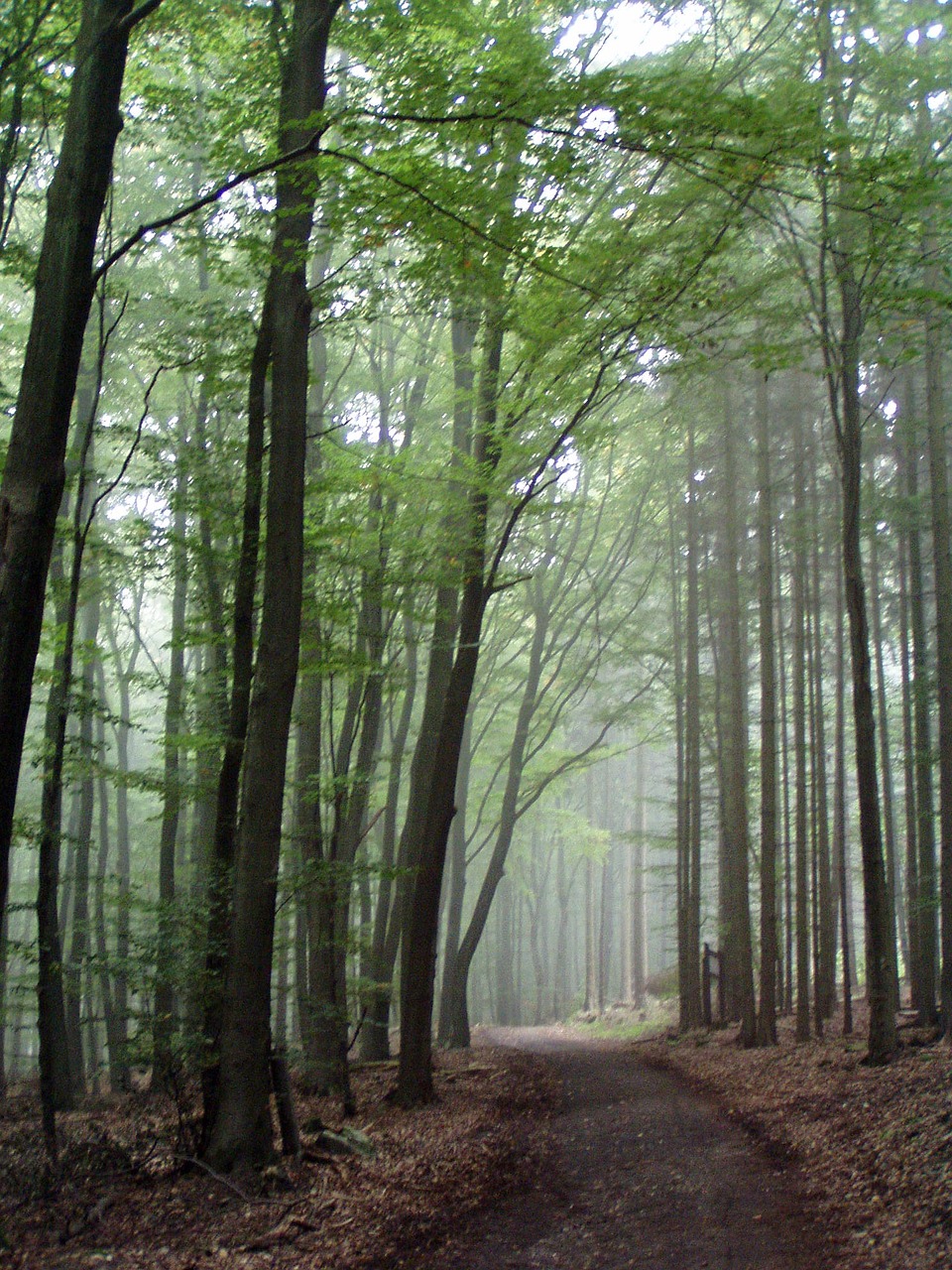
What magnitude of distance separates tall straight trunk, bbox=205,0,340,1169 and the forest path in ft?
5.77

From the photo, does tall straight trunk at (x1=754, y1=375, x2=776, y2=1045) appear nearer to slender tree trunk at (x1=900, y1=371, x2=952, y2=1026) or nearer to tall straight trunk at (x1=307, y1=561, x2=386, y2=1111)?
slender tree trunk at (x1=900, y1=371, x2=952, y2=1026)

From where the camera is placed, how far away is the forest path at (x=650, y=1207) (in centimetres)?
516

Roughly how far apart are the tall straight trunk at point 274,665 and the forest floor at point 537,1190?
49 centimetres

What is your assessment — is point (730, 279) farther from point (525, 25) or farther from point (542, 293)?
point (525, 25)

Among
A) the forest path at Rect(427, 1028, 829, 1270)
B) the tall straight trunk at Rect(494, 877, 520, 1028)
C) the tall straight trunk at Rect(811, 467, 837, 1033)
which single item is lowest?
the tall straight trunk at Rect(494, 877, 520, 1028)

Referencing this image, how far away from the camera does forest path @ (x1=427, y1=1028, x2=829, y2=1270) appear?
5.16 meters

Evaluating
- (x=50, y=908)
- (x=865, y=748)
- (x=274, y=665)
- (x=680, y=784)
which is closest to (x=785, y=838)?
(x=680, y=784)

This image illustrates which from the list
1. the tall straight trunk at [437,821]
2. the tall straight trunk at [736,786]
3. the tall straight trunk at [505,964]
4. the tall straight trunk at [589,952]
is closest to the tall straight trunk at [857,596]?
the tall straight trunk at [437,821]

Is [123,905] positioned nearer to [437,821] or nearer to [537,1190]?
[437,821]

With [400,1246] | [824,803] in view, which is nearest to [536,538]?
[824,803]

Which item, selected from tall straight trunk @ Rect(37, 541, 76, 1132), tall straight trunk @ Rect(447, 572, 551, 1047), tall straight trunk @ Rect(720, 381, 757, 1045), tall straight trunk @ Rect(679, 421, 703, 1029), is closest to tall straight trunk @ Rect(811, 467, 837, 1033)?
tall straight trunk @ Rect(720, 381, 757, 1045)

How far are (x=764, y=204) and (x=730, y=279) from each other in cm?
261

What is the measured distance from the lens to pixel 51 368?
449 cm

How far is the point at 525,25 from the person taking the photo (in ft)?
26.7
